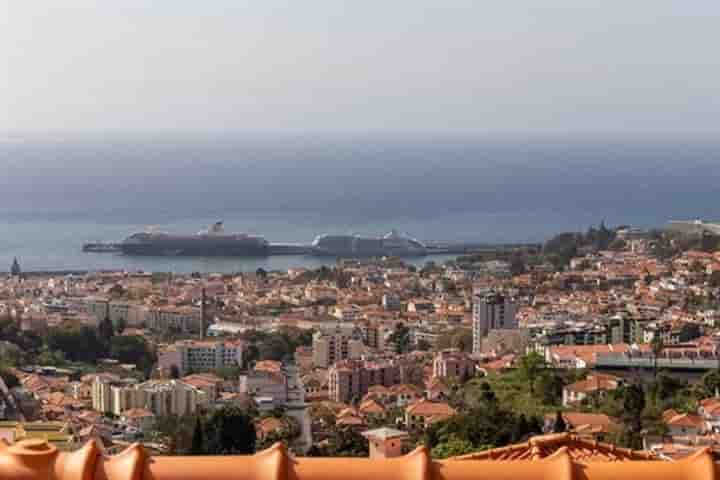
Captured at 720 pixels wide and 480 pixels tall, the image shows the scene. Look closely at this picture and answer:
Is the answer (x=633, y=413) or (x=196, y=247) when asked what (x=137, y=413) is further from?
(x=196, y=247)

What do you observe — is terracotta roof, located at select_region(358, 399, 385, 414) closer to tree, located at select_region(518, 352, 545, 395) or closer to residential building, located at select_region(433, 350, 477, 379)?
tree, located at select_region(518, 352, 545, 395)

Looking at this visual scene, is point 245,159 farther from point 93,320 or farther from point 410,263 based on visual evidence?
point 93,320

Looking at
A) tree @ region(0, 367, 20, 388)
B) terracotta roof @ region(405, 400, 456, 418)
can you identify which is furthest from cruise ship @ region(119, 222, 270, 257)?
terracotta roof @ region(405, 400, 456, 418)

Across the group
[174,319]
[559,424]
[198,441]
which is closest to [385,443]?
[198,441]

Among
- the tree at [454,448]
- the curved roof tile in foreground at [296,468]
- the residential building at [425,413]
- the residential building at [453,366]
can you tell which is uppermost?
the curved roof tile in foreground at [296,468]

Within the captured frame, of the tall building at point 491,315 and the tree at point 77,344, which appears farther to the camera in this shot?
the tall building at point 491,315

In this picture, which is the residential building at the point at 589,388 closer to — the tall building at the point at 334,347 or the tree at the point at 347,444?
the tree at the point at 347,444

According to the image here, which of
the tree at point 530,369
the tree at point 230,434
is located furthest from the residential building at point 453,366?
the tree at point 230,434
